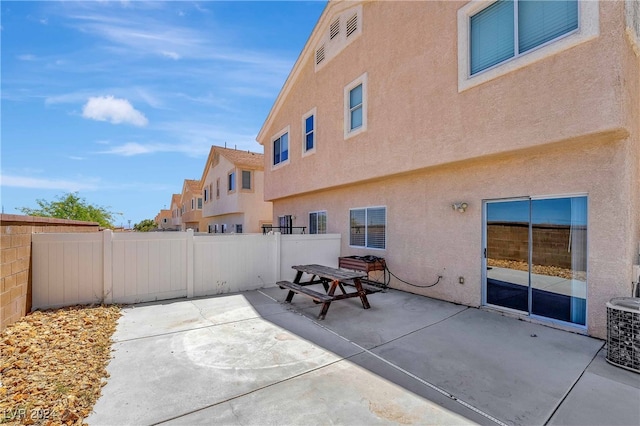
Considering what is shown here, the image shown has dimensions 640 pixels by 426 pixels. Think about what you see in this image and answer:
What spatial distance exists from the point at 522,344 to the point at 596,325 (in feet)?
4.79

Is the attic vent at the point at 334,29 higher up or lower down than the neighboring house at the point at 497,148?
higher up

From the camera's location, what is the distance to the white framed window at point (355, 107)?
8.98m

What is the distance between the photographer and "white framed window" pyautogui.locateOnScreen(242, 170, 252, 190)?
747 inches

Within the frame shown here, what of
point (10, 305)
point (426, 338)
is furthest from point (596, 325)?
point (10, 305)

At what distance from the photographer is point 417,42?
23.6 ft

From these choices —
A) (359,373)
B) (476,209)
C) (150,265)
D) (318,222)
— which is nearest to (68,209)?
(150,265)

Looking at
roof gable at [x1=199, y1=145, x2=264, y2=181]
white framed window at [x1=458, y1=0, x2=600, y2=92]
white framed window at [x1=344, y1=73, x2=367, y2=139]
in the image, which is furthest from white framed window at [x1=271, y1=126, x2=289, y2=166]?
white framed window at [x1=458, y1=0, x2=600, y2=92]

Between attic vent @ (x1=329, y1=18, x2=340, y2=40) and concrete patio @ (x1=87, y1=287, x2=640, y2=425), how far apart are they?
10139 millimetres

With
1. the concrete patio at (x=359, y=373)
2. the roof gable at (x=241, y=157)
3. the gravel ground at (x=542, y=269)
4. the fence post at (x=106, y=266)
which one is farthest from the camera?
the roof gable at (x=241, y=157)

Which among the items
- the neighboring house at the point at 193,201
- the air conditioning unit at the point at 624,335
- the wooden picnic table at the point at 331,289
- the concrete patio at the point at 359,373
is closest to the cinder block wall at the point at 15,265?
the concrete patio at the point at 359,373

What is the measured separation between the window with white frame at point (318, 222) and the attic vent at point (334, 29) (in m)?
6.91

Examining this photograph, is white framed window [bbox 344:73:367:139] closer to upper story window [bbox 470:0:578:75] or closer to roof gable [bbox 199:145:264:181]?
upper story window [bbox 470:0:578:75]

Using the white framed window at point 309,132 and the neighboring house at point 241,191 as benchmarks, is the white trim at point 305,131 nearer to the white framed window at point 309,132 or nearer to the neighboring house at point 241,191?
the white framed window at point 309,132

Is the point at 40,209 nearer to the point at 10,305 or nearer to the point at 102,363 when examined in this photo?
the point at 10,305
